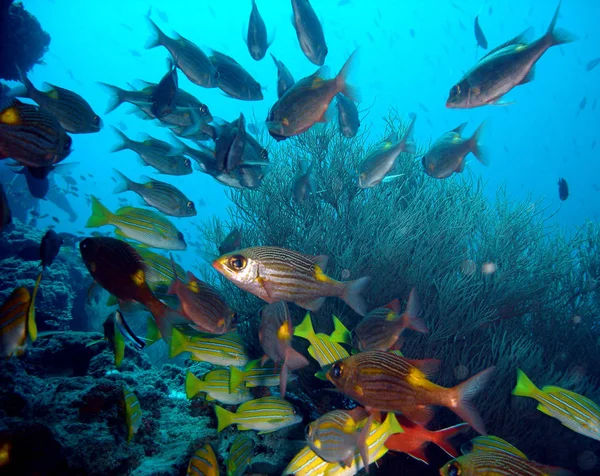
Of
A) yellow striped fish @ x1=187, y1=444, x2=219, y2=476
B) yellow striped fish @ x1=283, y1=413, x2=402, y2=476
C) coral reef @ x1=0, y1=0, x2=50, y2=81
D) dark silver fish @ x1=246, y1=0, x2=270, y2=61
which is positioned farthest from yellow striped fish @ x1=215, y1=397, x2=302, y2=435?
coral reef @ x1=0, y1=0, x2=50, y2=81

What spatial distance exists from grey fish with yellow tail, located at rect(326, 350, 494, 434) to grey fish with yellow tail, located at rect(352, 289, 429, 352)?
2.52 ft

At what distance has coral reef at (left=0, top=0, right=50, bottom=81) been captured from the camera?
11.5 meters

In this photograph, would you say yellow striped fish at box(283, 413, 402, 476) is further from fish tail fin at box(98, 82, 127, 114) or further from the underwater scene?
fish tail fin at box(98, 82, 127, 114)

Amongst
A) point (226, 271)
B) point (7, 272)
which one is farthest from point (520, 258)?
point (7, 272)

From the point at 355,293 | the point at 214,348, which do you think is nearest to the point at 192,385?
the point at 214,348

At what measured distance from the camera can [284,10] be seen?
7481 centimetres

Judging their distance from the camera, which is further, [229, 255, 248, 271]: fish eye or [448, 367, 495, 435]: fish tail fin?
[229, 255, 248, 271]: fish eye

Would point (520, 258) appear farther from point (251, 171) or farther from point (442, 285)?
point (251, 171)

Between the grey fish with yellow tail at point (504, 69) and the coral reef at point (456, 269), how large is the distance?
85.6 inches

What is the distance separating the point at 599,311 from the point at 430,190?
3.89 meters

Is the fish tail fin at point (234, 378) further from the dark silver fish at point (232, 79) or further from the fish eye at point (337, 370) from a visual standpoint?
the dark silver fish at point (232, 79)

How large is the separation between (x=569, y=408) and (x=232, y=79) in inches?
178

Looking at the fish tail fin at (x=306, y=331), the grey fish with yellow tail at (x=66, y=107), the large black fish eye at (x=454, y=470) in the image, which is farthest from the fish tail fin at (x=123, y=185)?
the large black fish eye at (x=454, y=470)

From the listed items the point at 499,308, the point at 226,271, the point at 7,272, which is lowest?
the point at 226,271
